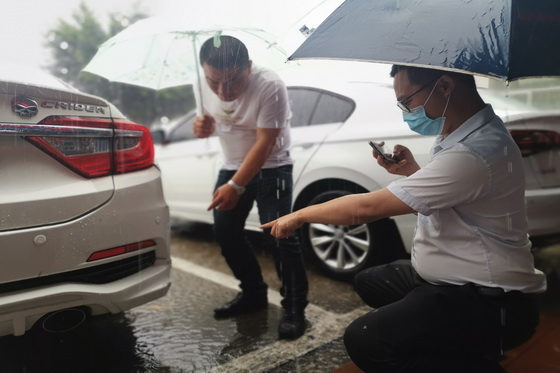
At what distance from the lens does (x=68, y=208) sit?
1.85 m

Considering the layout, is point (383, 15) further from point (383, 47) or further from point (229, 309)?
point (229, 309)

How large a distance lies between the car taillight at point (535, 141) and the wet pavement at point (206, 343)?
1025 millimetres

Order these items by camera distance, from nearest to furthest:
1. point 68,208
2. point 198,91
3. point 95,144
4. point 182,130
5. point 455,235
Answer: point 455,235
point 68,208
point 95,144
point 198,91
point 182,130

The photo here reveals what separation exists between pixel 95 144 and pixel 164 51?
69 cm

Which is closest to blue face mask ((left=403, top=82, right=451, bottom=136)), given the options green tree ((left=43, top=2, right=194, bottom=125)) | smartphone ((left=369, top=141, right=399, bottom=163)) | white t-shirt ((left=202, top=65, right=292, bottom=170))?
smartphone ((left=369, top=141, right=399, bottom=163))

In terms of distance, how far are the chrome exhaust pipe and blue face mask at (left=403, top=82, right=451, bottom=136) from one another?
5.11ft

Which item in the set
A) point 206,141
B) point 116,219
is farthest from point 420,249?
point 206,141

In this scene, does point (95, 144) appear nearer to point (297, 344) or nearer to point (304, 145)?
point (297, 344)

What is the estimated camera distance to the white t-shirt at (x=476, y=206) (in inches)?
61.1

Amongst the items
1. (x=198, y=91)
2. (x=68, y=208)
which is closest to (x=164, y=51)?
(x=198, y=91)

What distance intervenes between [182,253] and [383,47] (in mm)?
3239

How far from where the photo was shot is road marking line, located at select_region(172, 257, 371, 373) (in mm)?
2260

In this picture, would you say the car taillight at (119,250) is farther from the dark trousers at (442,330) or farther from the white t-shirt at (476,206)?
the white t-shirt at (476,206)

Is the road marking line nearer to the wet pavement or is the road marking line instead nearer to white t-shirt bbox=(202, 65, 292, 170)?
the wet pavement
